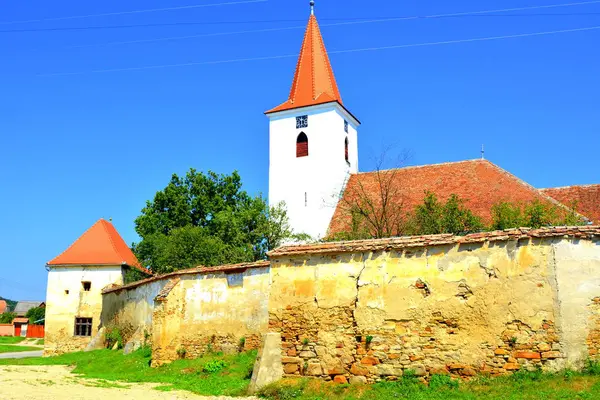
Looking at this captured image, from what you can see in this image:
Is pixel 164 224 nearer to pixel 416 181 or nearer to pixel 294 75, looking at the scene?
pixel 294 75

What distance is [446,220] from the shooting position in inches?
1003

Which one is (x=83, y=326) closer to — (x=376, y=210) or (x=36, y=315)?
(x=376, y=210)

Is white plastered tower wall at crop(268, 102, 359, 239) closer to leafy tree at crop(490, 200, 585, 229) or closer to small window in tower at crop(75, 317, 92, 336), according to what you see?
leafy tree at crop(490, 200, 585, 229)

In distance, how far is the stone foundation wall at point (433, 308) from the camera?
1025 centimetres

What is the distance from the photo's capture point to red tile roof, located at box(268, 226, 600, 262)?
34.0ft

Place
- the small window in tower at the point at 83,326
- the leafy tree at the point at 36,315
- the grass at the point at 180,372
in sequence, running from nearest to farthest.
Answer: the grass at the point at 180,372 → the small window in tower at the point at 83,326 → the leafy tree at the point at 36,315

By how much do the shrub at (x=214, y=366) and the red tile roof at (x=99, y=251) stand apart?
18.6m

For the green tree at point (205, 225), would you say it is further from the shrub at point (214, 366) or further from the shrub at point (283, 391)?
the shrub at point (283, 391)

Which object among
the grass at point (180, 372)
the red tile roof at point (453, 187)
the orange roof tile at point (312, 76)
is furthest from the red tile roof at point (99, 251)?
the grass at point (180, 372)

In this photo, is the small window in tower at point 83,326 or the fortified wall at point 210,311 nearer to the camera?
the fortified wall at point 210,311

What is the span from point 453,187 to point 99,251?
19271 mm

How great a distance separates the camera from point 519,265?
34.8 ft

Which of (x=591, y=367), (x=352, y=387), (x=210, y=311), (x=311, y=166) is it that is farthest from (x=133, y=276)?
(x=591, y=367)

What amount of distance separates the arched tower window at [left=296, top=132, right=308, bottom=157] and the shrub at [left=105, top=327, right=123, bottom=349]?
16.1 meters
